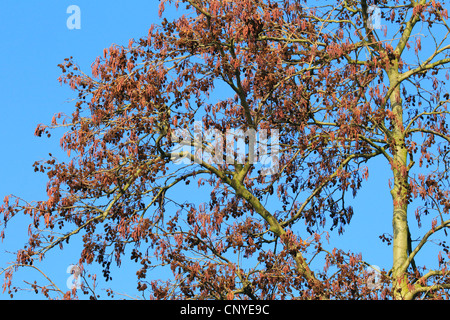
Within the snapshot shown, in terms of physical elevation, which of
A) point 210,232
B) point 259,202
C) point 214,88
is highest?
point 214,88

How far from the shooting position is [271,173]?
16.2 meters

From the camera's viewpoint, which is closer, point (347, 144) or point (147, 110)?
point (147, 110)

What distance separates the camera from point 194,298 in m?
13.5

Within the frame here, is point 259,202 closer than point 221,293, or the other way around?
point 221,293
